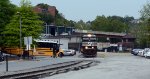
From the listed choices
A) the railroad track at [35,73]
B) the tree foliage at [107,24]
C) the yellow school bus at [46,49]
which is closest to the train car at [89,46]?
the yellow school bus at [46,49]

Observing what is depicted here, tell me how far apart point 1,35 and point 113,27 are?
109890mm

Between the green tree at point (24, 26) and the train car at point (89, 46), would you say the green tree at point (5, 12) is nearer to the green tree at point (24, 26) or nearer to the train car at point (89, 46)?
the green tree at point (24, 26)

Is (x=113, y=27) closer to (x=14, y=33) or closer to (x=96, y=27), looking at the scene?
(x=96, y=27)

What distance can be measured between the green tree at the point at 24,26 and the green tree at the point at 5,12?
0.91 meters

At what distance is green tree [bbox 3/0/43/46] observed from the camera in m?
67.2

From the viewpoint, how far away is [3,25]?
67.6 metres

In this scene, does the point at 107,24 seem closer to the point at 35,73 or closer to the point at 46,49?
the point at 46,49

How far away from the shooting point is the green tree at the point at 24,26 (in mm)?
67250

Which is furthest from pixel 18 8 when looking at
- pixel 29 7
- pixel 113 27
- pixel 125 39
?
pixel 113 27

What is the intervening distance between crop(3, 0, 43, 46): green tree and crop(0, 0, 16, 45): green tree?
3.00ft

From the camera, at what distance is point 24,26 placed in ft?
222

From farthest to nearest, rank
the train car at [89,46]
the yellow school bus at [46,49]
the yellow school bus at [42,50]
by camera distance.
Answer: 1. the yellow school bus at [46,49]
2. the train car at [89,46]
3. the yellow school bus at [42,50]

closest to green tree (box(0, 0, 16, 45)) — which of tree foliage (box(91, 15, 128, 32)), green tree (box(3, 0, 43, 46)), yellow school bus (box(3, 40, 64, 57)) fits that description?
green tree (box(3, 0, 43, 46))

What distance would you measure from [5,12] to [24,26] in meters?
3.49
